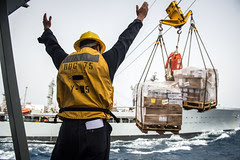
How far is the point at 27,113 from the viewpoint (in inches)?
899

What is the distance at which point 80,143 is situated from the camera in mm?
1252

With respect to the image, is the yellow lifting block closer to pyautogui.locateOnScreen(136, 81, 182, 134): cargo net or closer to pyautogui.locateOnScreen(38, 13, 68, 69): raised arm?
pyautogui.locateOnScreen(136, 81, 182, 134): cargo net

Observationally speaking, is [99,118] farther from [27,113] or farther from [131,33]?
[27,113]

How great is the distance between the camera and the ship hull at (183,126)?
68.8 ft

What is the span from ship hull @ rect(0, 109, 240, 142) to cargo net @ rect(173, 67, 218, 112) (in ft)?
61.8

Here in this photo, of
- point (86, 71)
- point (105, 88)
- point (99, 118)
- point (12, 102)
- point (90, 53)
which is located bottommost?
point (99, 118)

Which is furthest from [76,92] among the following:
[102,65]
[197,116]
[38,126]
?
[197,116]

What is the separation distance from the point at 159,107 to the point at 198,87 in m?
1.40

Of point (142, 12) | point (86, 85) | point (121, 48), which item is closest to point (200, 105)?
point (142, 12)

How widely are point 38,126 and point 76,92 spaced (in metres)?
22.6

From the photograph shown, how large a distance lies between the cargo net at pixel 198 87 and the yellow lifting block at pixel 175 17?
4.44 feet

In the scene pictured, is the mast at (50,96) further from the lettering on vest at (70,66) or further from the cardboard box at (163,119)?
the lettering on vest at (70,66)

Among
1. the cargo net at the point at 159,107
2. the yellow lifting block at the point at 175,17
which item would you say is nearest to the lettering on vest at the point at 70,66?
the cargo net at the point at 159,107

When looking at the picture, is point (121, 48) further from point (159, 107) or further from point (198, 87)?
point (198, 87)
